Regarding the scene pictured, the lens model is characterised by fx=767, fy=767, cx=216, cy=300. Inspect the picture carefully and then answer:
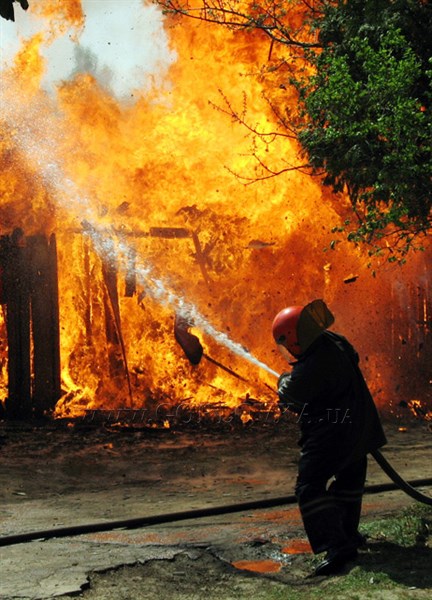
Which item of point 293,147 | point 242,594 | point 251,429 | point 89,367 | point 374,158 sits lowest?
point 242,594

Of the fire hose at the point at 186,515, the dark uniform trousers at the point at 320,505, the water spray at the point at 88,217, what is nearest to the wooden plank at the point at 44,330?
the water spray at the point at 88,217

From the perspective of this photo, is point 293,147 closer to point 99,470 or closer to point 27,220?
point 27,220

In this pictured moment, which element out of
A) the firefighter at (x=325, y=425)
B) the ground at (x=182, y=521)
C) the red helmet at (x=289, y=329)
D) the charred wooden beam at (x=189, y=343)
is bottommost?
the ground at (x=182, y=521)

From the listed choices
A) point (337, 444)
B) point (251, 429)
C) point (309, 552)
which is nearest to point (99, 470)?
point (251, 429)

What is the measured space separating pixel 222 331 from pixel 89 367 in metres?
2.74

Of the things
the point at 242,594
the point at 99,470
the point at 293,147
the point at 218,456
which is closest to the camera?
the point at 242,594

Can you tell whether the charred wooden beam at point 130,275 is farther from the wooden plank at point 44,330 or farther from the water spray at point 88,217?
the wooden plank at point 44,330

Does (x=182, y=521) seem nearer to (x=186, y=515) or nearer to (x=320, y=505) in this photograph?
(x=186, y=515)

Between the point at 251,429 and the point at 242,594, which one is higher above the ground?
the point at 251,429

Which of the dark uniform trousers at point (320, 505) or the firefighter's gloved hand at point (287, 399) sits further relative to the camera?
the firefighter's gloved hand at point (287, 399)

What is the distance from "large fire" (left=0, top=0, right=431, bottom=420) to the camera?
14250 millimetres

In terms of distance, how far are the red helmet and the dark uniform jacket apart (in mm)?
114

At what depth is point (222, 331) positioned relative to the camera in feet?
49.8

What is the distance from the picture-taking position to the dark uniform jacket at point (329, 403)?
18.7 ft
